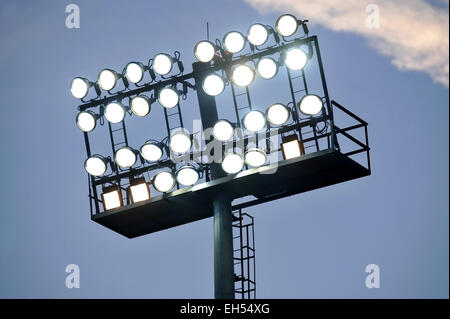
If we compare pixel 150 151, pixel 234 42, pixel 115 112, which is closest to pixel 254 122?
pixel 234 42

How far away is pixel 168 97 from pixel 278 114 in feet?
7.44

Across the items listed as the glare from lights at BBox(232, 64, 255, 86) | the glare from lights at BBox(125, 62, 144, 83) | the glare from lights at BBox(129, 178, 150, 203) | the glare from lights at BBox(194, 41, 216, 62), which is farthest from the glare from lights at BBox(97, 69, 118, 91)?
the glare from lights at BBox(232, 64, 255, 86)

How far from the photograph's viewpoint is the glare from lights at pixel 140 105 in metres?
16.2

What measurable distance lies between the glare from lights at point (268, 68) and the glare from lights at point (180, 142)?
5.56 ft

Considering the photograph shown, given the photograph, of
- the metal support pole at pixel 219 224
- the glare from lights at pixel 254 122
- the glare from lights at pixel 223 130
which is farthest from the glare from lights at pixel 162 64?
the glare from lights at pixel 254 122

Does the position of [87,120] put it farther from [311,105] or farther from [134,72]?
[311,105]

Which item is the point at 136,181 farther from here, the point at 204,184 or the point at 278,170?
the point at 278,170

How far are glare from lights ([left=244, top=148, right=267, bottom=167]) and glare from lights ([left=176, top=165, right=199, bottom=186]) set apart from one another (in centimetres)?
108

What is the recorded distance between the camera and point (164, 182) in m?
15.5

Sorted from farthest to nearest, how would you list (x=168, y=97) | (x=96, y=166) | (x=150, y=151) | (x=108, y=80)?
(x=108, y=80) < (x=96, y=166) < (x=168, y=97) < (x=150, y=151)

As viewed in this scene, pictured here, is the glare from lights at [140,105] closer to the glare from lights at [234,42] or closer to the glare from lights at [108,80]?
the glare from lights at [108,80]

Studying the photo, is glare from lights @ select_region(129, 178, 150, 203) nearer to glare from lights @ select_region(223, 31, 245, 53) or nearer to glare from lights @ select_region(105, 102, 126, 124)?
glare from lights @ select_region(105, 102, 126, 124)
